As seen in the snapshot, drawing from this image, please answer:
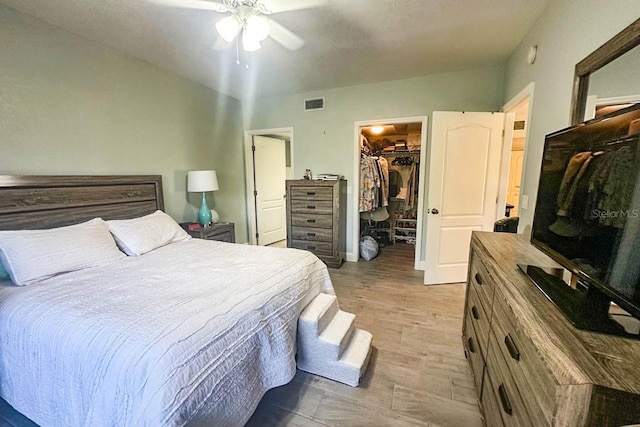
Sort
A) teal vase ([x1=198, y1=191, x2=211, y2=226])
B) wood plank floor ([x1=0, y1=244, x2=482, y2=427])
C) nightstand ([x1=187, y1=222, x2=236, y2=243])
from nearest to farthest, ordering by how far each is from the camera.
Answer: wood plank floor ([x1=0, y1=244, x2=482, y2=427]), nightstand ([x1=187, y1=222, x2=236, y2=243]), teal vase ([x1=198, y1=191, x2=211, y2=226])

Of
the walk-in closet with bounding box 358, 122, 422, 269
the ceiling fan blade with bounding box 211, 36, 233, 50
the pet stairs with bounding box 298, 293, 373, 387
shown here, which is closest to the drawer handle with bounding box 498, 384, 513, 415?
the pet stairs with bounding box 298, 293, 373, 387

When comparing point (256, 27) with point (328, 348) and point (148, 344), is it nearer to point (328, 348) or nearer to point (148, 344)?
point (148, 344)

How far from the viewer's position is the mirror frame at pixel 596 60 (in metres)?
1.10

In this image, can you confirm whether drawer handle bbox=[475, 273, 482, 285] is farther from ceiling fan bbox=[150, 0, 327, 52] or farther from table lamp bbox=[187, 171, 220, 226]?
table lamp bbox=[187, 171, 220, 226]

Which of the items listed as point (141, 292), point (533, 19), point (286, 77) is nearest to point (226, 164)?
point (286, 77)

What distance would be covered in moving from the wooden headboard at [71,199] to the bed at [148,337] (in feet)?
0.05

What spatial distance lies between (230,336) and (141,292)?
0.63 meters

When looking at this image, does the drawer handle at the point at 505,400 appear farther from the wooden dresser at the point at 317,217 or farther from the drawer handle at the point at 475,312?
the wooden dresser at the point at 317,217

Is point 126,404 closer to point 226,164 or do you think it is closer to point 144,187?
point 144,187

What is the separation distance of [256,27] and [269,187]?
3.24 meters

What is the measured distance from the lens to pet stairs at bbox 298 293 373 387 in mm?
1662

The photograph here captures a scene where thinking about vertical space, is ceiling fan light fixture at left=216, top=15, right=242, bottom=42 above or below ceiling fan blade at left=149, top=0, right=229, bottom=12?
below

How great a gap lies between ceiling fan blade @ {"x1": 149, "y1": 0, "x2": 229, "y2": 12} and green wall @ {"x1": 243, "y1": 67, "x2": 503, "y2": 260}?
7.04 feet

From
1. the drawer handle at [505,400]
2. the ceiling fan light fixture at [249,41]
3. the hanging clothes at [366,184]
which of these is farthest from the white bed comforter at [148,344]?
the hanging clothes at [366,184]
